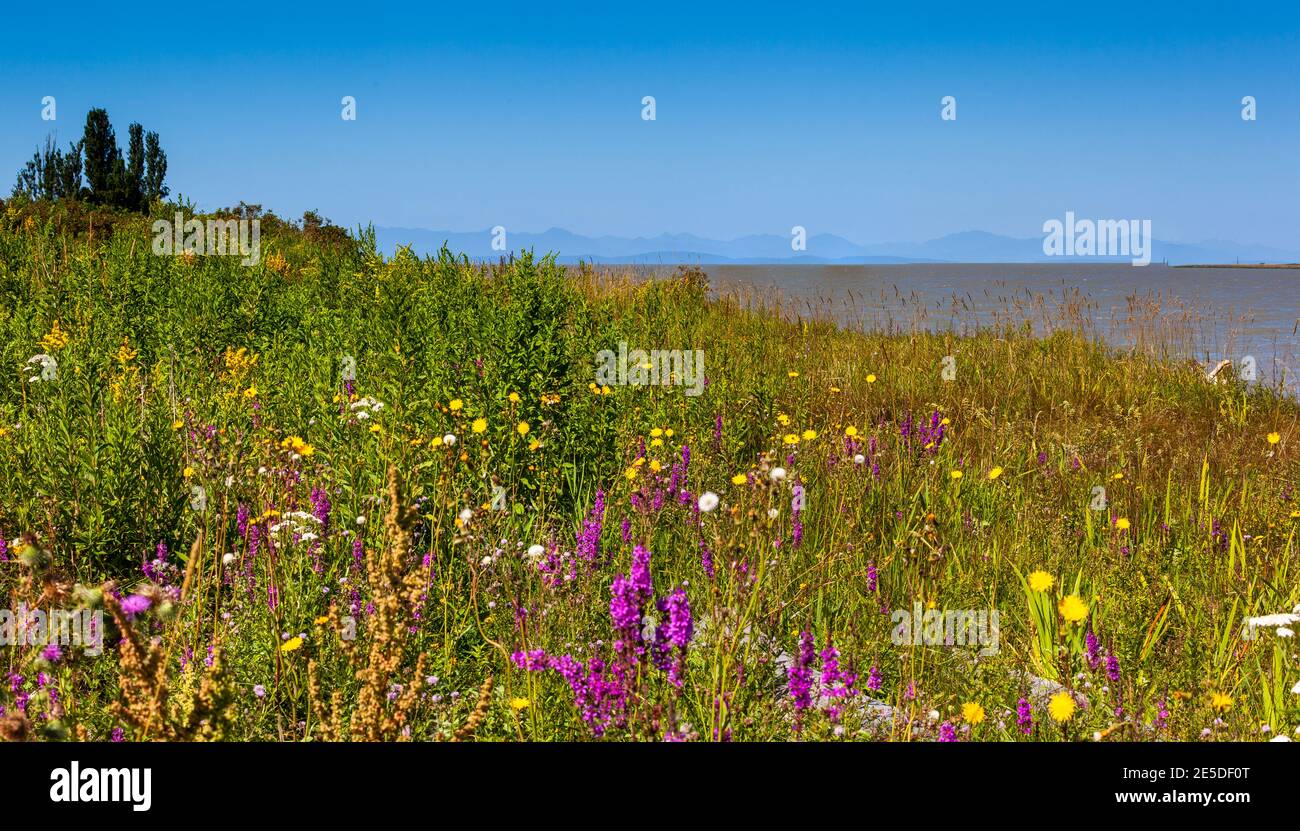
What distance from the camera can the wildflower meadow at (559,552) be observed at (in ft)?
7.09

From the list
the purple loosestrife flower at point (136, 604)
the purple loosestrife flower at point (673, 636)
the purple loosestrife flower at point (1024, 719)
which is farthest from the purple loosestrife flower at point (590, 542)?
the purple loosestrife flower at point (136, 604)

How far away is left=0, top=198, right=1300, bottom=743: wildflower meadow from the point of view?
7.09ft

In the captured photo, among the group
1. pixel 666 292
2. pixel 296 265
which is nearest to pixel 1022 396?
pixel 666 292

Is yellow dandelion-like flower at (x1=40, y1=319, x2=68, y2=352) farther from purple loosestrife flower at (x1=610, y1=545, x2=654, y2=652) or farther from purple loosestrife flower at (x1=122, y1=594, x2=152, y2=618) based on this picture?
purple loosestrife flower at (x1=610, y1=545, x2=654, y2=652)

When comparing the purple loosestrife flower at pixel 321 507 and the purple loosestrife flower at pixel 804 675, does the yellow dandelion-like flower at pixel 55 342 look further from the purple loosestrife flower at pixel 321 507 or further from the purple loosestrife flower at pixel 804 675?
the purple loosestrife flower at pixel 804 675

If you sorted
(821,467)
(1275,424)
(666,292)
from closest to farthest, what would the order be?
1. (821,467)
2. (1275,424)
3. (666,292)

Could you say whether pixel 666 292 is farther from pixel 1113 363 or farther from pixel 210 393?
pixel 210 393

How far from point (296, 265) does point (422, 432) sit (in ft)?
30.6

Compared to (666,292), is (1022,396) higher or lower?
lower

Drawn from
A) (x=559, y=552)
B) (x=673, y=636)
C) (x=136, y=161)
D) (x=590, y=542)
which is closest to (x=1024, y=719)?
(x=673, y=636)

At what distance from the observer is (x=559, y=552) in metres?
3.55

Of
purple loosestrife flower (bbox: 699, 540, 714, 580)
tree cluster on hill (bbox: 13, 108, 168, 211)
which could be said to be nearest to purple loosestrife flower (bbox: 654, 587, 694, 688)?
purple loosestrife flower (bbox: 699, 540, 714, 580)

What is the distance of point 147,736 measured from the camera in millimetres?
1684

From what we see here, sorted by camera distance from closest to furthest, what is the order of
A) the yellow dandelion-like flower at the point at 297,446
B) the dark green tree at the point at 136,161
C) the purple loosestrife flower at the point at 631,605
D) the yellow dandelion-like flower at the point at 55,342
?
the purple loosestrife flower at the point at 631,605 < the yellow dandelion-like flower at the point at 297,446 < the yellow dandelion-like flower at the point at 55,342 < the dark green tree at the point at 136,161
